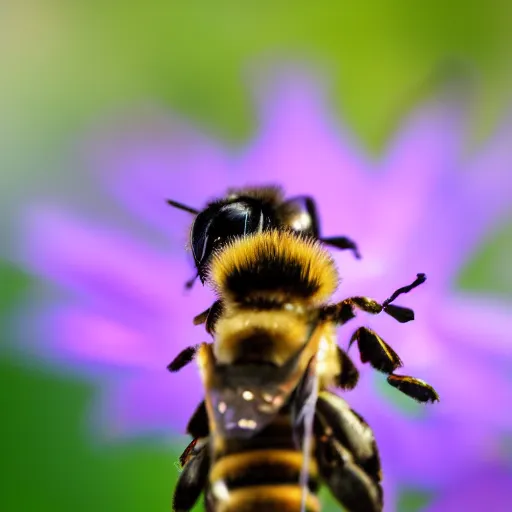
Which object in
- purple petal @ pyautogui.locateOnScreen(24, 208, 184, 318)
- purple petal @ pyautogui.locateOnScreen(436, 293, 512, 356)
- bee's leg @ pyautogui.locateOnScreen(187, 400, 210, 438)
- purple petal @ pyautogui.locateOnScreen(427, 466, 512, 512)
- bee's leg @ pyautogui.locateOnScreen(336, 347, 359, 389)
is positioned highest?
purple petal @ pyautogui.locateOnScreen(24, 208, 184, 318)

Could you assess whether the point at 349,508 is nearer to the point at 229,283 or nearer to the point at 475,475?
the point at 229,283

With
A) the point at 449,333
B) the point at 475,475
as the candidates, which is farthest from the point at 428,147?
the point at 475,475

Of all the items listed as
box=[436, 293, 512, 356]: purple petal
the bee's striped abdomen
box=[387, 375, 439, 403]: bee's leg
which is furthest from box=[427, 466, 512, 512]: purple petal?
the bee's striped abdomen

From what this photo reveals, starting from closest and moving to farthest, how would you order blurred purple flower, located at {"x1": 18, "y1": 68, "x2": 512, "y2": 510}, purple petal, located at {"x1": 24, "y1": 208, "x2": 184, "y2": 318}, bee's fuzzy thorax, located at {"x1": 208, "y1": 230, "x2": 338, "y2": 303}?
bee's fuzzy thorax, located at {"x1": 208, "y1": 230, "x2": 338, "y2": 303} → blurred purple flower, located at {"x1": 18, "y1": 68, "x2": 512, "y2": 510} → purple petal, located at {"x1": 24, "y1": 208, "x2": 184, "y2": 318}

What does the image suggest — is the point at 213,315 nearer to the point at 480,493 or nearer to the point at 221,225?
the point at 221,225

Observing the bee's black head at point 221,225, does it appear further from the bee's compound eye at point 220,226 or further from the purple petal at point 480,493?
the purple petal at point 480,493

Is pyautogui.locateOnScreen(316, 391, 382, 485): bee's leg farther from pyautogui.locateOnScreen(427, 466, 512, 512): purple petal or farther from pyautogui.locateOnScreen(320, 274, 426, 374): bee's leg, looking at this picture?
pyautogui.locateOnScreen(427, 466, 512, 512): purple petal

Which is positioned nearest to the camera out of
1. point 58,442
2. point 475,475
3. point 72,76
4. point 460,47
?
point 475,475
